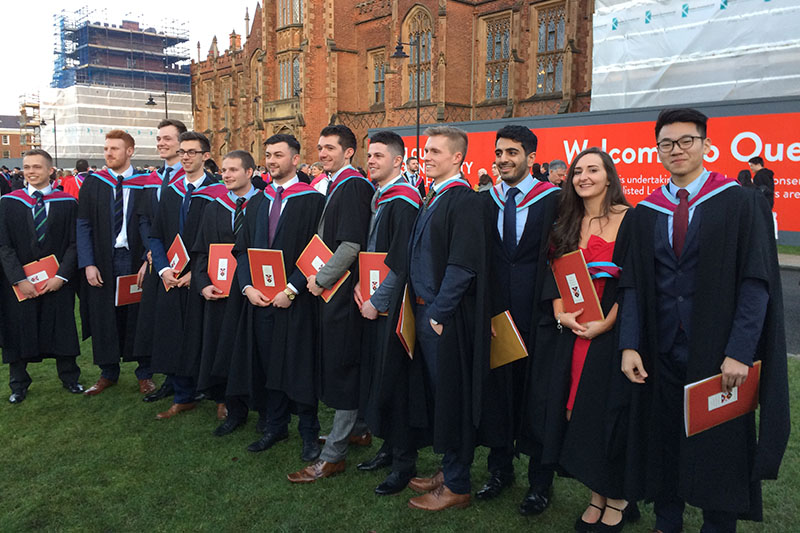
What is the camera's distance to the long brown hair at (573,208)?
10.7ft

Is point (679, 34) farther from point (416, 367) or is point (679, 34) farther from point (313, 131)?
point (313, 131)

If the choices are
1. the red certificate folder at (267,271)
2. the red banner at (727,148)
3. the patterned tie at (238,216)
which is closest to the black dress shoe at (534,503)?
the red certificate folder at (267,271)

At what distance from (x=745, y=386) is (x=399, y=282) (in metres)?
1.83

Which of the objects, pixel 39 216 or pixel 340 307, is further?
pixel 39 216

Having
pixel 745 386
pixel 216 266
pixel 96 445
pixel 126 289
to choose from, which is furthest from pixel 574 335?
pixel 126 289

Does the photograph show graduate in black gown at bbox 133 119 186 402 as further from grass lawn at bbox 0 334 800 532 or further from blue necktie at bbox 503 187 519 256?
blue necktie at bbox 503 187 519 256

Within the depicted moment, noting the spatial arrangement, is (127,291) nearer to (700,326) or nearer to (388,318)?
(388,318)

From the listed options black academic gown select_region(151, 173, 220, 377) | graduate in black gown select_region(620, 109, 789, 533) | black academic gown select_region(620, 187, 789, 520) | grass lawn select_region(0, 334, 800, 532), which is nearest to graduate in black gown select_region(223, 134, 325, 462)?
grass lawn select_region(0, 334, 800, 532)

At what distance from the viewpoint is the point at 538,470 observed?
3.58 meters

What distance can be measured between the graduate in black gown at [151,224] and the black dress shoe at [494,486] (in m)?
3.20

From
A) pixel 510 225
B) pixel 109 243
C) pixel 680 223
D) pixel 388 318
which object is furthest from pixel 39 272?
pixel 680 223

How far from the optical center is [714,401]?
108 inches

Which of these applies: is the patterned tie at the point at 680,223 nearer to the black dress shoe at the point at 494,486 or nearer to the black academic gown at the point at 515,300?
the black academic gown at the point at 515,300

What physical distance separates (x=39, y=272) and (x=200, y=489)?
2.85 metres
